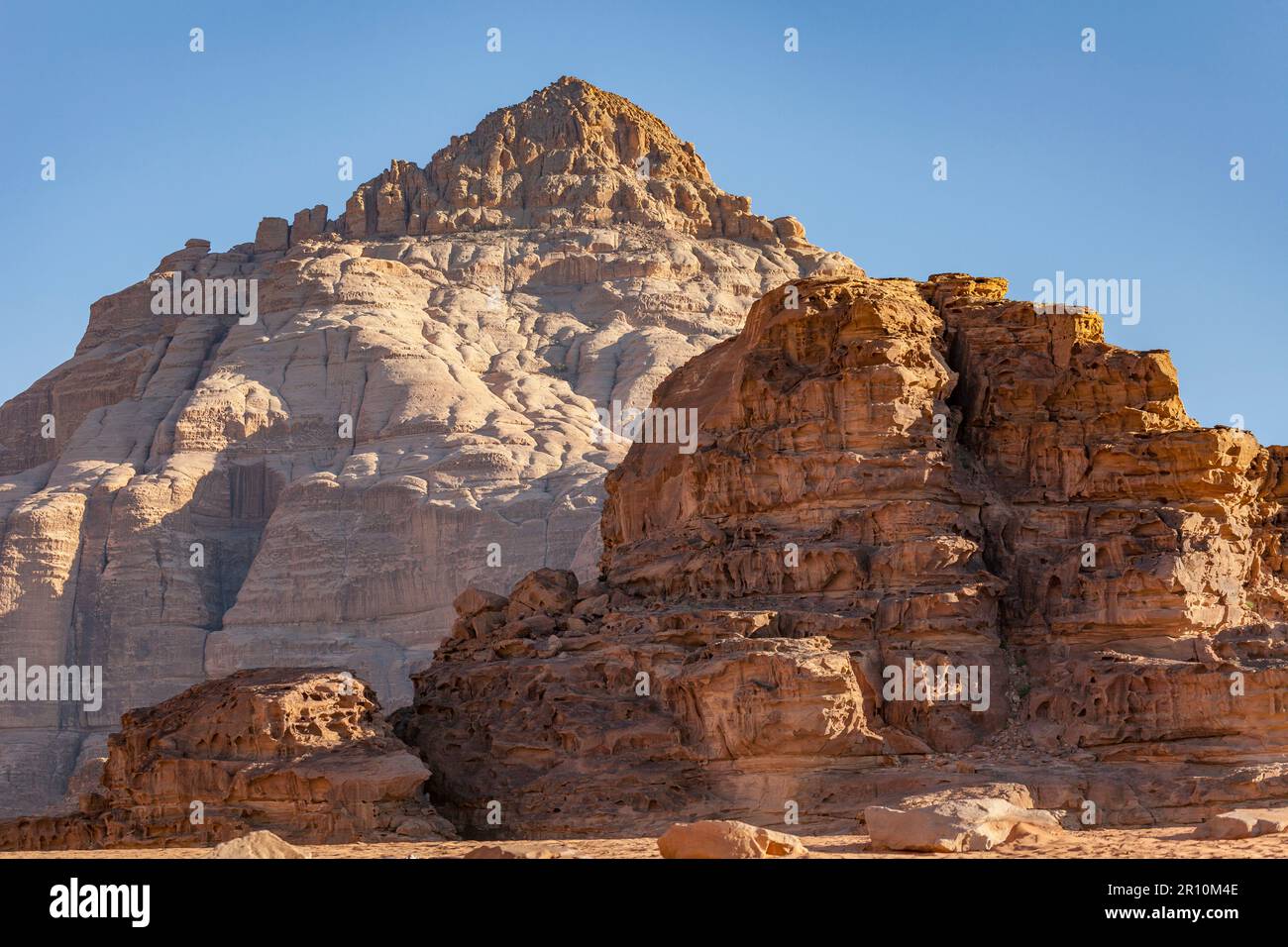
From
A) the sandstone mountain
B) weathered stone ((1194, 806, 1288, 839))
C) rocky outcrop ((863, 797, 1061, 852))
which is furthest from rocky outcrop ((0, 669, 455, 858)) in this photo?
the sandstone mountain

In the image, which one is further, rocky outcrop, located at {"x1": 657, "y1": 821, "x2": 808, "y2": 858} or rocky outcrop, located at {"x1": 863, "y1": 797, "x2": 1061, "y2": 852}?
rocky outcrop, located at {"x1": 863, "y1": 797, "x2": 1061, "y2": 852}

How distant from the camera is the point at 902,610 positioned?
44125 mm

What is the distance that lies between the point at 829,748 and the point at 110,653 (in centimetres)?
8281

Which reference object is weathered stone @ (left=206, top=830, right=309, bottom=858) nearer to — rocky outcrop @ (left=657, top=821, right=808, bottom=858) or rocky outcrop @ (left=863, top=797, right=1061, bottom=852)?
rocky outcrop @ (left=657, top=821, right=808, bottom=858)

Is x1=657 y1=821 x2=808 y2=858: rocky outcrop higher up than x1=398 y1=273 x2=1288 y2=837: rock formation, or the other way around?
x1=398 y1=273 x2=1288 y2=837: rock formation

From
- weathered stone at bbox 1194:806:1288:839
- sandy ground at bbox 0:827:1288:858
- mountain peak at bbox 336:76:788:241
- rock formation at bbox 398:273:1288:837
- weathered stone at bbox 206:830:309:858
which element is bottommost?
sandy ground at bbox 0:827:1288:858

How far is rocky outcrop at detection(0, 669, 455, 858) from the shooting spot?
4166cm

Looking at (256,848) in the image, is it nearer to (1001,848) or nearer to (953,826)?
(953,826)

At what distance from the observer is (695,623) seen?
44.8m

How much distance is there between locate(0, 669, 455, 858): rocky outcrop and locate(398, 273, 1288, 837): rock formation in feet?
8.76

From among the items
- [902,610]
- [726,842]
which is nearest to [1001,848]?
[726,842]

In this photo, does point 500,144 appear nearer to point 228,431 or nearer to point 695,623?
point 228,431

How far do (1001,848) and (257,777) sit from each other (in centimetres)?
1740

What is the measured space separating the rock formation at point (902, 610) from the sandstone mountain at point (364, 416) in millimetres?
48753
